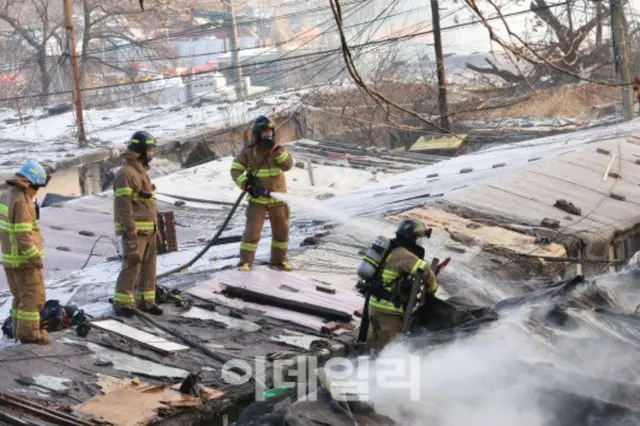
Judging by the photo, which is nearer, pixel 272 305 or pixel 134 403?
pixel 134 403

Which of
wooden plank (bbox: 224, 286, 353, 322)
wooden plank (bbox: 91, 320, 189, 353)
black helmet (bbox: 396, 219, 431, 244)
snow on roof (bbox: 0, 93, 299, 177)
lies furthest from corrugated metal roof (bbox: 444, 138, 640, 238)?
snow on roof (bbox: 0, 93, 299, 177)

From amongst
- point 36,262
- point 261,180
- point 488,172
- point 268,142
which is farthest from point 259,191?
point 488,172

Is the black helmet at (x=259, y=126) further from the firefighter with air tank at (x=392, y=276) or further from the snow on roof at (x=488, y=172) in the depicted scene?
the snow on roof at (x=488, y=172)

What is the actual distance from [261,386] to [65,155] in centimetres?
1701

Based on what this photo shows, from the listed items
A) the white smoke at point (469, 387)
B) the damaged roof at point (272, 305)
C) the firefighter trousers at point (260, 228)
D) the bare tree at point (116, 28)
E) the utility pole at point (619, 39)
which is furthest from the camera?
the bare tree at point (116, 28)

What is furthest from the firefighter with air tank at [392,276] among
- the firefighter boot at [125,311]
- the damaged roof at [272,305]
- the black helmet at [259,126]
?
the black helmet at [259,126]

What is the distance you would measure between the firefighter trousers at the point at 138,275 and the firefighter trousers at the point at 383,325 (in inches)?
90.3

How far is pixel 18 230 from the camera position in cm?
833

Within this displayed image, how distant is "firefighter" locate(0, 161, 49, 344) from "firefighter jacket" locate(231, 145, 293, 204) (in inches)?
111

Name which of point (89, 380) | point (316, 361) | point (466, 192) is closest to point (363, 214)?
point (466, 192)

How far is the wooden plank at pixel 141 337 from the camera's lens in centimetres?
884

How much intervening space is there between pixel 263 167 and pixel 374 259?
2.95 meters

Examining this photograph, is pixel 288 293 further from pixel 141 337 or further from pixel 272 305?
Answer: pixel 141 337

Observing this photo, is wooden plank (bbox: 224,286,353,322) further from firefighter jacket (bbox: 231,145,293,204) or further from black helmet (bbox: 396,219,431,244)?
black helmet (bbox: 396,219,431,244)
